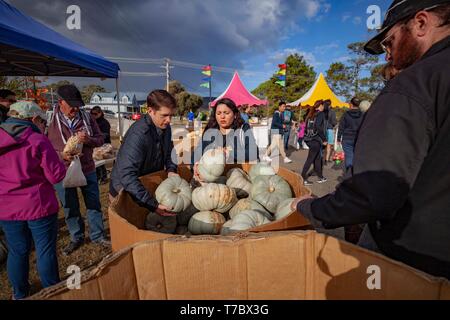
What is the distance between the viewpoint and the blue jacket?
6.77 feet

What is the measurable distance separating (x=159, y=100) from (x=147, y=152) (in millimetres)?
517

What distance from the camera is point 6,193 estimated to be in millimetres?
2326

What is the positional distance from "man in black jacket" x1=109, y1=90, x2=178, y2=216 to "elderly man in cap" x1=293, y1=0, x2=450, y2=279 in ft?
4.67

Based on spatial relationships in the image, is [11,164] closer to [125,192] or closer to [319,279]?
[125,192]

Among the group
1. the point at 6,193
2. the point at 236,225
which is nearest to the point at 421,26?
the point at 236,225

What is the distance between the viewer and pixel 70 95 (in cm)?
324

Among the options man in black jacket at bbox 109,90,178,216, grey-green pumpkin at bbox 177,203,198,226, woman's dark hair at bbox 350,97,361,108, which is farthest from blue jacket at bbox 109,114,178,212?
woman's dark hair at bbox 350,97,361,108

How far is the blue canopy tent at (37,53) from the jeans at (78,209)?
2.11 metres

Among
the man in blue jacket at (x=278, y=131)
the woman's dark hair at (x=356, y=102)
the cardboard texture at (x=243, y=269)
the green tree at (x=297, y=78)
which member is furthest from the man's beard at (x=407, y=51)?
the green tree at (x=297, y=78)

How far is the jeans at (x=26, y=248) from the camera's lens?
95.8 inches

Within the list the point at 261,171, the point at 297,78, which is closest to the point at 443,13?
the point at 261,171

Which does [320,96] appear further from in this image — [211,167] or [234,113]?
[211,167]
